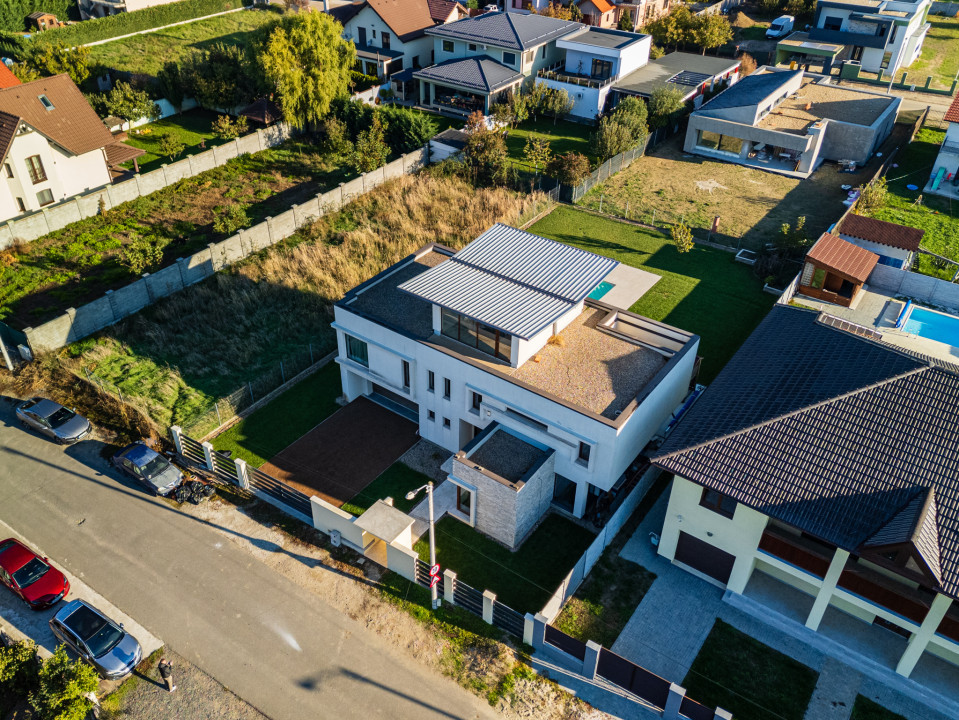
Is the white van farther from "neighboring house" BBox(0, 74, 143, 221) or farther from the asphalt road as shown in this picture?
the asphalt road

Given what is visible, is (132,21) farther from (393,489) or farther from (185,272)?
(393,489)

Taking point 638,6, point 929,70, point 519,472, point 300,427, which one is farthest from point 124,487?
point 929,70

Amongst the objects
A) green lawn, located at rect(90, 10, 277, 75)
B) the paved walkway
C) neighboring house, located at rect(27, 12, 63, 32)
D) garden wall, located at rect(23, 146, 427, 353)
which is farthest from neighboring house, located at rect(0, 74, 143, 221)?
the paved walkway

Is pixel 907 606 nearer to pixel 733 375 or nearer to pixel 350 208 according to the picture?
pixel 733 375

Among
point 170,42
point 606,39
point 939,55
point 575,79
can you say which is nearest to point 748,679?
point 575,79

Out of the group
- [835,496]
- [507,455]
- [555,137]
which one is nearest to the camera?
[835,496]
